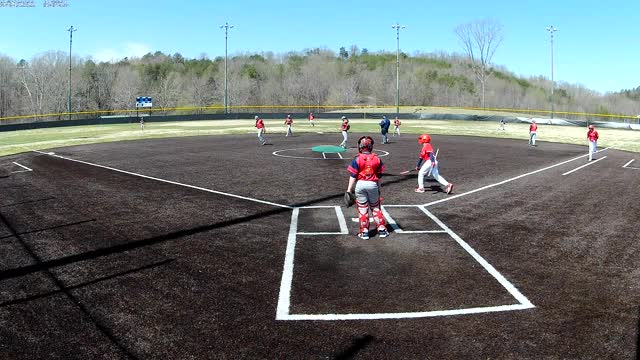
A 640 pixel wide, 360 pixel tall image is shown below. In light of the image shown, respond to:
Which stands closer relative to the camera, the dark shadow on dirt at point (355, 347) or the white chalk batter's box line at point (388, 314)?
the dark shadow on dirt at point (355, 347)

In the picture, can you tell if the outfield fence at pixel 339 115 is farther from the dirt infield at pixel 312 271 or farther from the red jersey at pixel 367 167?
the red jersey at pixel 367 167

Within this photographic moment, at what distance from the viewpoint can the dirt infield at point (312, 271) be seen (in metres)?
6.64

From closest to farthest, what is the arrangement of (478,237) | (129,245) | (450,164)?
(129,245) → (478,237) → (450,164)

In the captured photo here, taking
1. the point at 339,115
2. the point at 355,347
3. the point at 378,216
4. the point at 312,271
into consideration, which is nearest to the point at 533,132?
the point at 378,216

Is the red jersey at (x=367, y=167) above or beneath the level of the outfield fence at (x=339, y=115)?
beneath

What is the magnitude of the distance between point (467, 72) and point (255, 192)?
165682 millimetres

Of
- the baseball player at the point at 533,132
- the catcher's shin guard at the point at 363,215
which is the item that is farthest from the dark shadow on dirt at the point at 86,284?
the baseball player at the point at 533,132

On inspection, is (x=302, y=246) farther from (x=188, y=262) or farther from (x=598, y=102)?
(x=598, y=102)

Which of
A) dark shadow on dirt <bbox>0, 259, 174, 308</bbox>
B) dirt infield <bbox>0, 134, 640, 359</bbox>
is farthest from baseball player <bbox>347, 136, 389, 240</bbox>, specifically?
dark shadow on dirt <bbox>0, 259, 174, 308</bbox>

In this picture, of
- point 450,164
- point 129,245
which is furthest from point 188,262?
point 450,164

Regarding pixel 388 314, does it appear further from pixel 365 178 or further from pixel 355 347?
pixel 365 178

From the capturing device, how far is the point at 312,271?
9336mm

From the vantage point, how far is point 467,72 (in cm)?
17038

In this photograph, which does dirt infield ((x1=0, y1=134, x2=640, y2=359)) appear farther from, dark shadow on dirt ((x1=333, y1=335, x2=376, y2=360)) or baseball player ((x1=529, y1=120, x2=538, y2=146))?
baseball player ((x1=529, y1=120, x2=538, y2=146))
